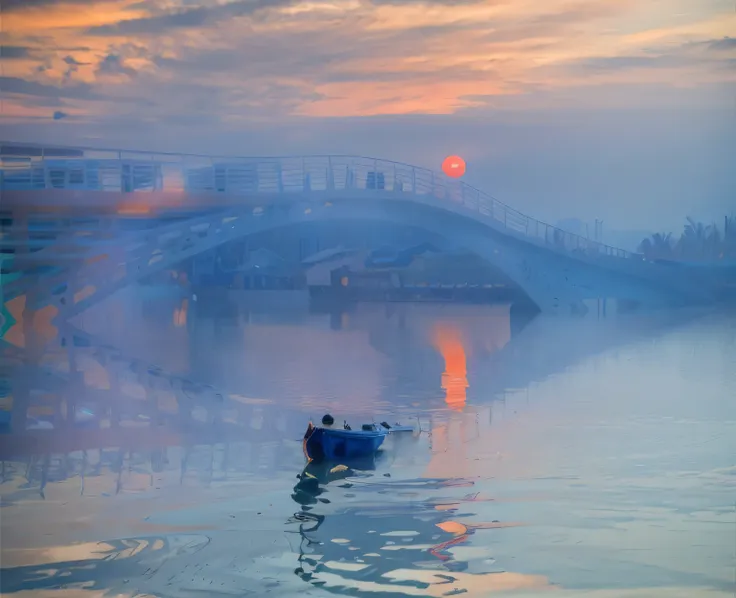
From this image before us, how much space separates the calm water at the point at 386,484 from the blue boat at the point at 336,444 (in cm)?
18

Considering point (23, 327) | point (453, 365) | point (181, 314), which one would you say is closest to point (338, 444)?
point (453, 365)

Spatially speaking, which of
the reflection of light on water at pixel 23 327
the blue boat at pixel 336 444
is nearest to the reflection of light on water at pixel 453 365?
the blue boat at pixel 336 444

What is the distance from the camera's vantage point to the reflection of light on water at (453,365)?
55.6 ft

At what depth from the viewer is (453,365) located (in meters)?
21.5

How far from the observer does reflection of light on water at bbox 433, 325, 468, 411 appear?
55.6 feet

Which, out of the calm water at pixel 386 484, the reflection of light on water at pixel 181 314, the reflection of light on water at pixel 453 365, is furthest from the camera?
the reflection of light on water at pixel 181 314

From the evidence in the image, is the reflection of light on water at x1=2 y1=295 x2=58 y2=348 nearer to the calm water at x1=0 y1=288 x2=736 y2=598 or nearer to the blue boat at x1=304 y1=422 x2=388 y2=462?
the calm water at x1=0 y1=288 x2=736 y2=598

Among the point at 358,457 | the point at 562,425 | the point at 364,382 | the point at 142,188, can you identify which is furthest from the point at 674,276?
the point at 358,457

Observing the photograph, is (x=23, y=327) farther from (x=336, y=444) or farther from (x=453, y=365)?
(x=336, y=444)

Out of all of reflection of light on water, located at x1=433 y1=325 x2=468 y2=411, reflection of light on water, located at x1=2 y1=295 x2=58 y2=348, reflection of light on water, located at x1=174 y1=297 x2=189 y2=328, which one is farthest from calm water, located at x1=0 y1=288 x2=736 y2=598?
reflection of light on water, located at x1=174 y1=297 x2=189 y2=328

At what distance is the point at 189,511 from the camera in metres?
9.30

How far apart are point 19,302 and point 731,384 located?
22.2 metres

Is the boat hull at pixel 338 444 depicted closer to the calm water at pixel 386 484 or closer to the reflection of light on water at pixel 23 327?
the calm water at pixel 386 484

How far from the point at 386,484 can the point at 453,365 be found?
11066 millimetres
